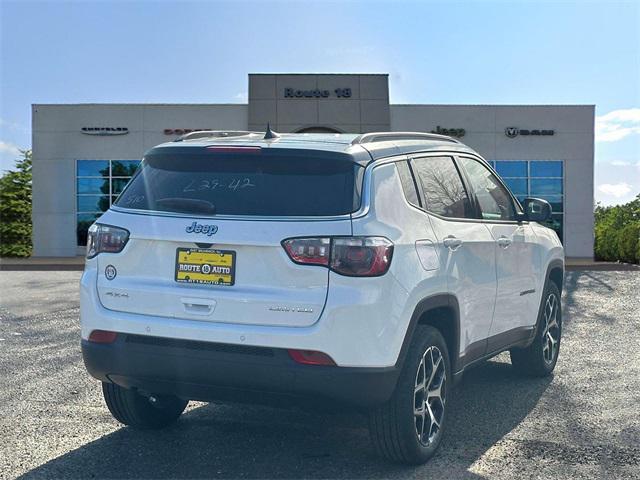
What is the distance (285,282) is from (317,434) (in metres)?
1.54

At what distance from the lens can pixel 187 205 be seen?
4.27 m

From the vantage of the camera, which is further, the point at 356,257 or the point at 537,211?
the point at 537,211

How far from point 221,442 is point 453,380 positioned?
1.48 metres

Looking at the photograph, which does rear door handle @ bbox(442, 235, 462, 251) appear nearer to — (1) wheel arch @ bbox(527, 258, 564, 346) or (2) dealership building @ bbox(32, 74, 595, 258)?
(1) wheel arch @ bbox(527, 258, 564, 346)

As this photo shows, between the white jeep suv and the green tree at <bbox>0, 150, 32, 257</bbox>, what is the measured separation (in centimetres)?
2841

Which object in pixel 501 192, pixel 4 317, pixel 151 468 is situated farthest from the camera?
pixel 4 317

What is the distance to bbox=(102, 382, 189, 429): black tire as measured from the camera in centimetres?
496

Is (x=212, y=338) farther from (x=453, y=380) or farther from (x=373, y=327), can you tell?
(x=453, y=380)

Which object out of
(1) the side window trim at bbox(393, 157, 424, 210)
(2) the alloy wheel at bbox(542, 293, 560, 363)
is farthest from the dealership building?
(1) the side window trim at bbox(393, 157, 424, 210)

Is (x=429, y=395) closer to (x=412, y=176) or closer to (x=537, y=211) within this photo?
(x=412, y=176)

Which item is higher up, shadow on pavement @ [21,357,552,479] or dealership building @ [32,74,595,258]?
dealership building @ [32,74,595,258]

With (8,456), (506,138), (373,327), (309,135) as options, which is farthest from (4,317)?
(506,138)

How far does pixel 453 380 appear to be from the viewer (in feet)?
16.2

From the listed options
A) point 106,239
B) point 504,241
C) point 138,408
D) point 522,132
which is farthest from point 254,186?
point 522,132
